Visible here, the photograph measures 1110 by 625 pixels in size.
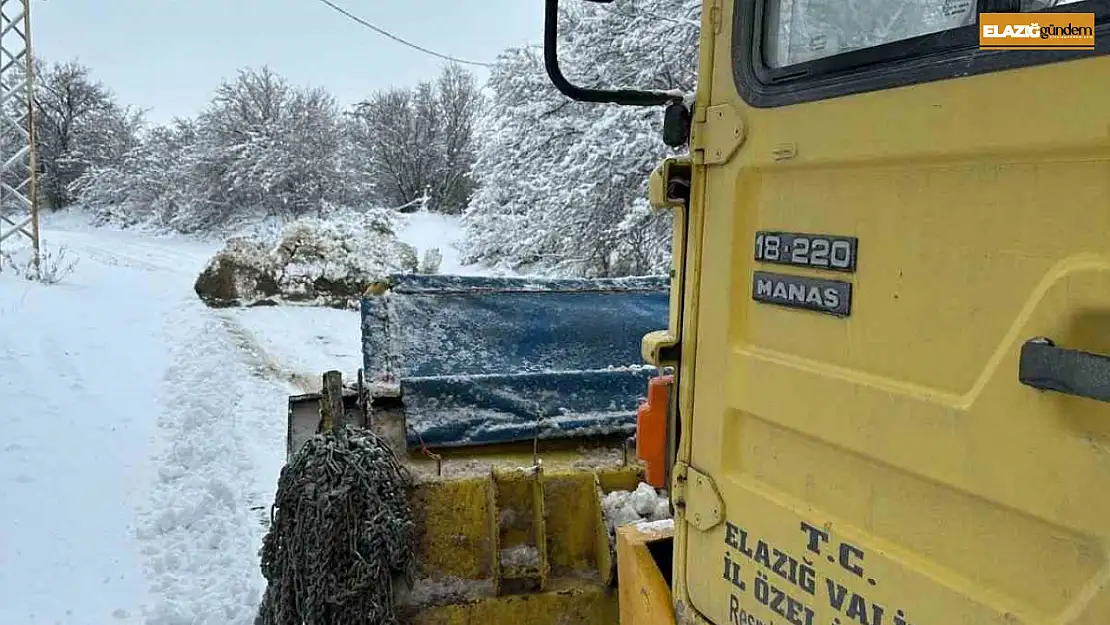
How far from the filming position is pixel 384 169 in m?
31.5

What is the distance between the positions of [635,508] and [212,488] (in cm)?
392

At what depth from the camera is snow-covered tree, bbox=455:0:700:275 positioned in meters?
12.1

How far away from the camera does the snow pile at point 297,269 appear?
1316 cm

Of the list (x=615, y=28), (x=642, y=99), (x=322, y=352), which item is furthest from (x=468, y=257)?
(x=642, y=99)

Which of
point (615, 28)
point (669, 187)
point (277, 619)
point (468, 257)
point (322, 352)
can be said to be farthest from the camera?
point (468, 257)

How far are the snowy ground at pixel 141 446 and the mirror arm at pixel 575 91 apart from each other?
323cm

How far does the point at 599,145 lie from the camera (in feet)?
42.7

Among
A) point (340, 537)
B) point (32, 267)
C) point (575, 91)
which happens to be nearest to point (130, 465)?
point (340, 537)

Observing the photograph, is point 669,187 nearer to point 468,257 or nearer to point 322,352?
point 322,352

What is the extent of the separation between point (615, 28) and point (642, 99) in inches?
448

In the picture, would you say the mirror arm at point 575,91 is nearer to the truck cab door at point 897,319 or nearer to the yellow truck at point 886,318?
the yellow truck at point 886,318

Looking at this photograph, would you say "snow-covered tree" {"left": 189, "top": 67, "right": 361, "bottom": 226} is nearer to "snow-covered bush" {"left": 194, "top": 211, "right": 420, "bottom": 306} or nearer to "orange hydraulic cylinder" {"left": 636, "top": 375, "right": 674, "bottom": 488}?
"snow-covered bush" {"left": 194, "top": 211, "right": 420, "bottom": 306}

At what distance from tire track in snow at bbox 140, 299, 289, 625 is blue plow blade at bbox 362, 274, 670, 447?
63.6 inches

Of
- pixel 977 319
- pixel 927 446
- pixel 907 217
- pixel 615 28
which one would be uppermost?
pixel 615 28
